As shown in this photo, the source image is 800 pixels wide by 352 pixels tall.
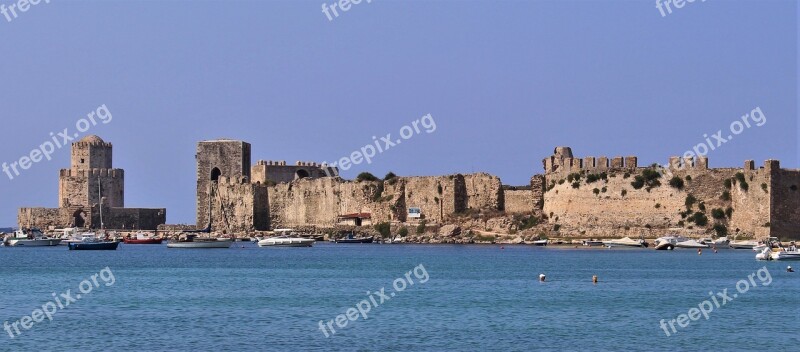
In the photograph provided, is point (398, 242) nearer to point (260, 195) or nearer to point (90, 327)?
point (260, 195)

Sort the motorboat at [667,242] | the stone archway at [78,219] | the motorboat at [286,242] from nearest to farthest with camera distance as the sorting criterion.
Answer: the motorboat at [667,242]
the motorboat at [286,242]
the stone archway at [78,219]

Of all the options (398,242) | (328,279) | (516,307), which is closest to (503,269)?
(328,279)

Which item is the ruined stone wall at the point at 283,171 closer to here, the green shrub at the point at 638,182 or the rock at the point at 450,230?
the rock at the point at 450,230

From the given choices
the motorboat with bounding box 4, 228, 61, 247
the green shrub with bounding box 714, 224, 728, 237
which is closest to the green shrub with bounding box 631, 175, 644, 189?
the green shrub with bounding box 714, 224, 728, 237

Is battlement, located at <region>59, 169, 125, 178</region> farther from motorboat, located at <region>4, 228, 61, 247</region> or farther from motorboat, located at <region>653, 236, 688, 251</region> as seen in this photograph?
motorboat, located at <region>653, 236, 688, 251</region>

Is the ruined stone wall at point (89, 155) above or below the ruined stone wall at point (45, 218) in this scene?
above

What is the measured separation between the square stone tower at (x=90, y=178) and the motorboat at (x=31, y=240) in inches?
195

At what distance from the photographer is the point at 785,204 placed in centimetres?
5016

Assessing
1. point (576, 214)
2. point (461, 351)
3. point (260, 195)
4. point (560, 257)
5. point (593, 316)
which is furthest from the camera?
point (260, 195)

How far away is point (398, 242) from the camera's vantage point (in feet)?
212

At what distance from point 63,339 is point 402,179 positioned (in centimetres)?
4231

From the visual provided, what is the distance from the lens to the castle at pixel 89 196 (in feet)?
256

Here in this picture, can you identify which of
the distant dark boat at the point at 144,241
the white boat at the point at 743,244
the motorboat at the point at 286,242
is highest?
the distant dark boat at the point at 144,241

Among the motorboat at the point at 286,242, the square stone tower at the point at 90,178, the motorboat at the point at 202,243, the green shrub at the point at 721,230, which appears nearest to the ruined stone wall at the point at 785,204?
the green shrub at the point at 721,230
